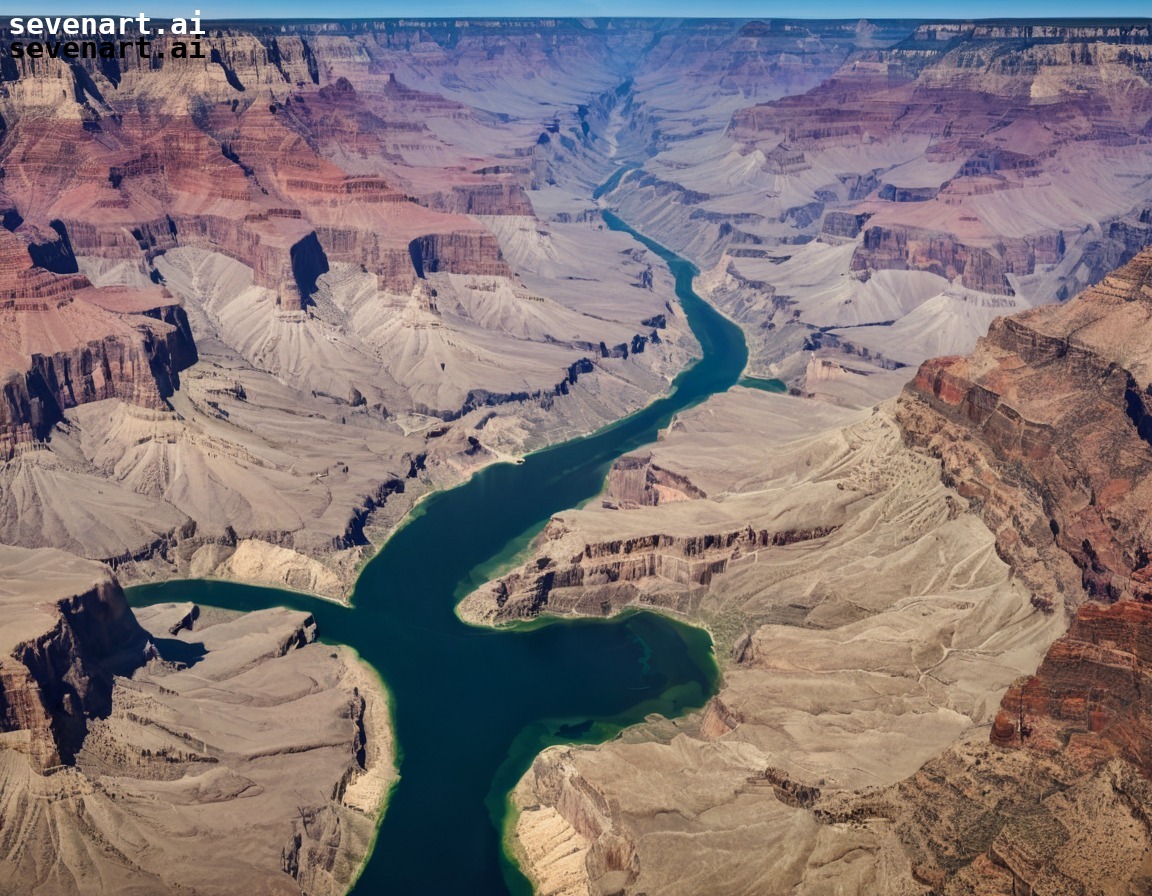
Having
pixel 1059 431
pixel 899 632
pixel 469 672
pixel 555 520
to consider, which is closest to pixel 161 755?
pixel 469 672

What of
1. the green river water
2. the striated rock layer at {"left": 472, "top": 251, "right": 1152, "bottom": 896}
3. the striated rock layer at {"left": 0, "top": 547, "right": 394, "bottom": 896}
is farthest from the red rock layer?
the striated rock layer at {"left": 0, "top": 547, "right": 394, "bottom": 896}

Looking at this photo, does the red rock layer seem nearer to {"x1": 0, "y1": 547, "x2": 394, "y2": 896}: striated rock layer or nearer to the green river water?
the green river water

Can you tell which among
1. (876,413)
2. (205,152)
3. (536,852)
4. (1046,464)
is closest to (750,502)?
(876,413)

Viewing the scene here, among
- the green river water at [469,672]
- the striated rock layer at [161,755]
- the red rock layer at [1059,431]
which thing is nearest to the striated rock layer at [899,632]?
the red rock layer at [1059,431]

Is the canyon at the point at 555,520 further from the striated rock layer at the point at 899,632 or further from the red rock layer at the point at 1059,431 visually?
the red rock layer at the point at 1059,431

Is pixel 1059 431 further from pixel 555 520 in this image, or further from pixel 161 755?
pixel 161 755

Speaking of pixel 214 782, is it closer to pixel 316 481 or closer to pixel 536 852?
pixel 536 852
